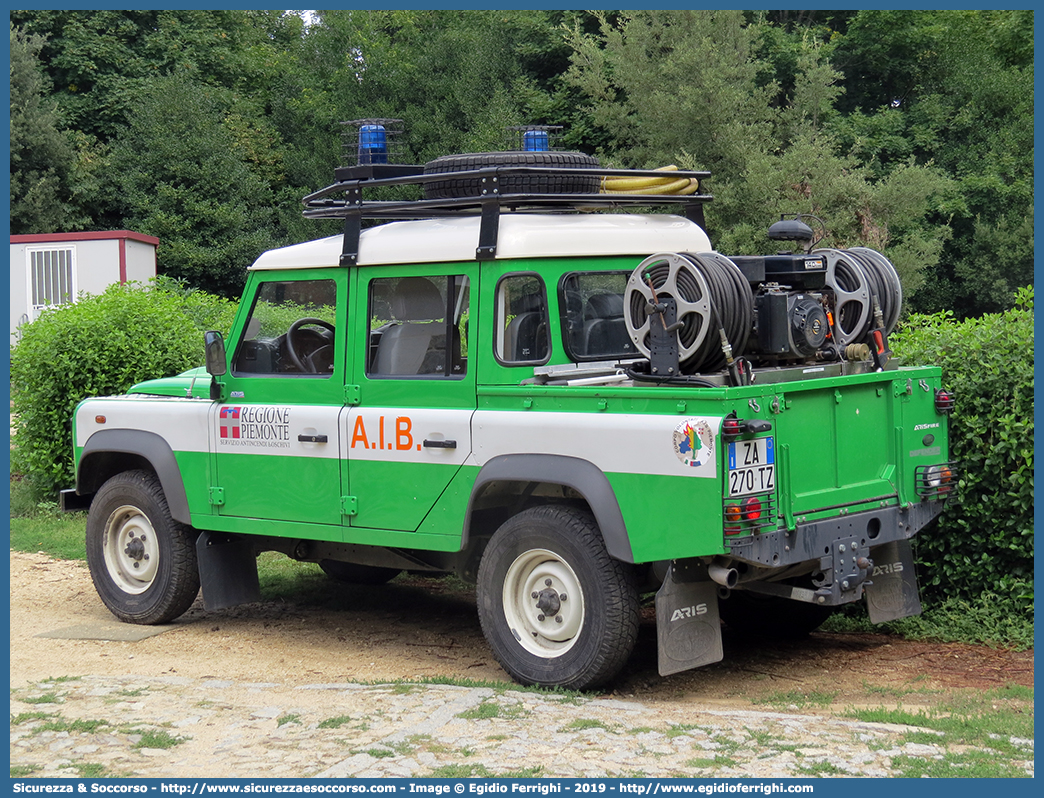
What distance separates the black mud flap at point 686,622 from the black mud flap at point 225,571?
324 cm

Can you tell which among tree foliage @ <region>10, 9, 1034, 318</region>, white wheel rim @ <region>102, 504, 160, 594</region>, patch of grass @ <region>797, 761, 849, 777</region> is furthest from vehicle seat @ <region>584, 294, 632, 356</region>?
tree foliage @ <region>10, 9, 1034, 318</region>

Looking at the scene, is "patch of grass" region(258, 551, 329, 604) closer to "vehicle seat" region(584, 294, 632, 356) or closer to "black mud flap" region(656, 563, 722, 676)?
"vehicle seat" region(584, 294, 632, 356)

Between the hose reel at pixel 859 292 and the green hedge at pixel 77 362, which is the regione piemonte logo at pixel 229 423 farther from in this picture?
the green hedge at pixel 77 362

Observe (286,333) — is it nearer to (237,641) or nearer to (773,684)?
(237,641)

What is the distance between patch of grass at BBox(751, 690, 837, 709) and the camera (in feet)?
19.2

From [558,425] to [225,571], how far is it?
3029 mm

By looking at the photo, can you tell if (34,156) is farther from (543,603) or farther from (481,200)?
(543,603)

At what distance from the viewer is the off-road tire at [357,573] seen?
356 inches

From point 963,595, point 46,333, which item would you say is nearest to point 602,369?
point 963,595

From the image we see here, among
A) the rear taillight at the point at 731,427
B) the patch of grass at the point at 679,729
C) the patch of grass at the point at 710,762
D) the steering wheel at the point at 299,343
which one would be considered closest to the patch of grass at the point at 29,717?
the steering wheel at the point at 299,343

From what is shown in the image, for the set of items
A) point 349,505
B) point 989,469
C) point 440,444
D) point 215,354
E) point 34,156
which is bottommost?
point 349,505

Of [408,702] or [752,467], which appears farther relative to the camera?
[408,702]

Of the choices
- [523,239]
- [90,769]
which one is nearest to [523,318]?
[523,239]

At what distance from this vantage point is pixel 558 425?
19.5ft
